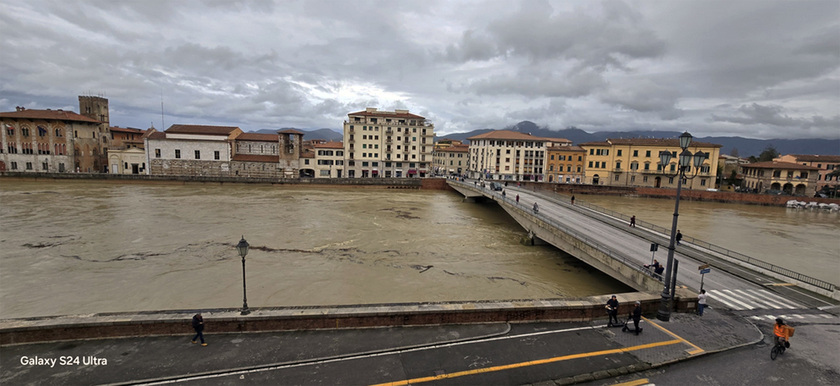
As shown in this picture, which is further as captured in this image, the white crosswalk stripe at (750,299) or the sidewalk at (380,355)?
the white crosswalk stripe at (750,299)

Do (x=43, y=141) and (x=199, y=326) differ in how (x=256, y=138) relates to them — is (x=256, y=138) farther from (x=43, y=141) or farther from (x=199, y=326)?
(x=199, y=326)

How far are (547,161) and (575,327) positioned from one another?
77674 millimetres

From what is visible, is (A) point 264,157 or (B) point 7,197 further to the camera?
(A) point 264,157

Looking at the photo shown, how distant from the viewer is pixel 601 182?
74875 mm

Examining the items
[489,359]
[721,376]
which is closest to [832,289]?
[721,376]

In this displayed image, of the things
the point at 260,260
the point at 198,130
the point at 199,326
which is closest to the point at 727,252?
the point at 199,326

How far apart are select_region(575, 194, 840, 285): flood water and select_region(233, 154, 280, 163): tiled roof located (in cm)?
6906

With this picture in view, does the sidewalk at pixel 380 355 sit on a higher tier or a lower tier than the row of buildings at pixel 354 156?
lower

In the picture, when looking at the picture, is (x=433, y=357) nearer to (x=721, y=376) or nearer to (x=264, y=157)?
(x=721, y=376)

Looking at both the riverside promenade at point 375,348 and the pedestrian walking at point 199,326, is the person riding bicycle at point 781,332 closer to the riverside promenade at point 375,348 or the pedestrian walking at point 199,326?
the riverside promenade at point 375,348

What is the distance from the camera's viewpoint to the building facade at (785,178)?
2530 inches

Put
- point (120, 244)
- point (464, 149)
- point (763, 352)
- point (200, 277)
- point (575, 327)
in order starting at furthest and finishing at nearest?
1. point (464, 149)
2. point (120, 244)
3. point (200, 277)
4. point (575, 327)
5. point (763, 352)

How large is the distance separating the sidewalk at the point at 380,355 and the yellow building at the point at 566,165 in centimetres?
7434

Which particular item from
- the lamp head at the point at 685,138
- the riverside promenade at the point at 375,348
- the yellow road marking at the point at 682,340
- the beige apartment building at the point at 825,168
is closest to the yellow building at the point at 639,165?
the beige apartment building at the point at 825,168
